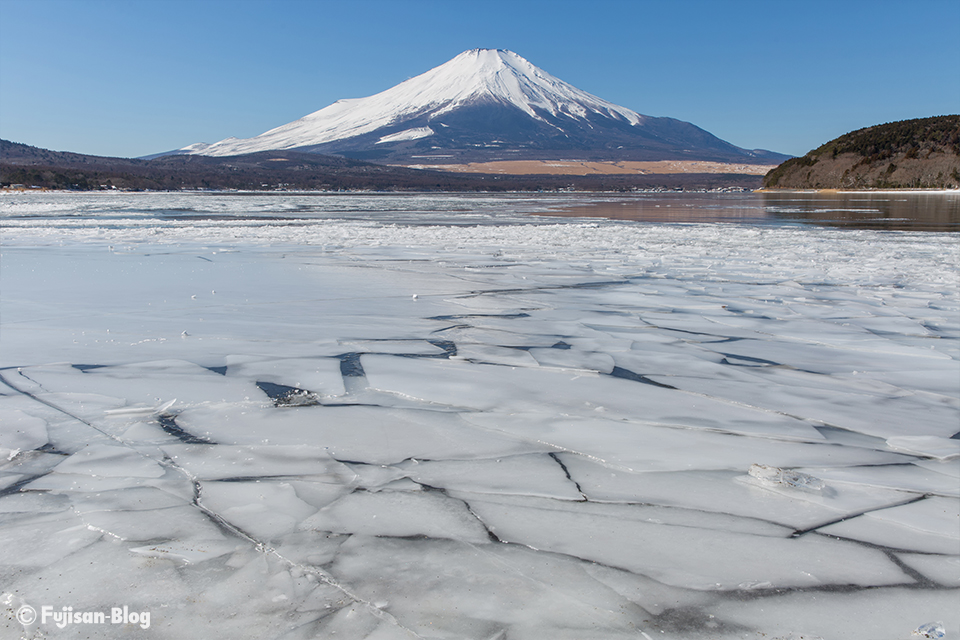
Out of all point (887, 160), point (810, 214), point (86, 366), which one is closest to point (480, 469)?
point (86, 366)

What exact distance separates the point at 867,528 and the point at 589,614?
940 millimetres

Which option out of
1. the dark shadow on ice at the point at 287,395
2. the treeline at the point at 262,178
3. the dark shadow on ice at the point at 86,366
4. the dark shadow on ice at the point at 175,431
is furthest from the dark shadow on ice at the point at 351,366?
the treeline at the point at 262,178

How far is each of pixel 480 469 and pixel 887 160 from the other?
58933mm

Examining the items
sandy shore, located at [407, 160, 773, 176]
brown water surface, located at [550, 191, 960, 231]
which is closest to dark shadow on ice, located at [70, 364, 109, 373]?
brown water surface, located at [550, 191, 960, 231]

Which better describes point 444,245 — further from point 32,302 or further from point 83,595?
point 83,595

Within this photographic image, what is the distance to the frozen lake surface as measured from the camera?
4.81 feet

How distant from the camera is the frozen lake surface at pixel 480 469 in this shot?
4.81ft

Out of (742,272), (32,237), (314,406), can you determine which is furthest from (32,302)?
(32,237)

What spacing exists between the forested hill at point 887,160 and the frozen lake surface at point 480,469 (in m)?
51.3

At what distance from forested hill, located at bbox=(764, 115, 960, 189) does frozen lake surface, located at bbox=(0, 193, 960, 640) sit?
51311mm

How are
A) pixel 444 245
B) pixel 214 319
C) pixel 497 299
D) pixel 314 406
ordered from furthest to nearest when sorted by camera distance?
1. pixel 444 245
2. pixel 497 299
3. pixel 214 319
4. pixel 314 406

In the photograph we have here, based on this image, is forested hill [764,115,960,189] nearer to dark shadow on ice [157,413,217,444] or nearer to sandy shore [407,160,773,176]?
dark shadow on ice [157,413,217,444]

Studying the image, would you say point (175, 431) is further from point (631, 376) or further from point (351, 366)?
point (631, 376)

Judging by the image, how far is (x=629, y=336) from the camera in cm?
412
